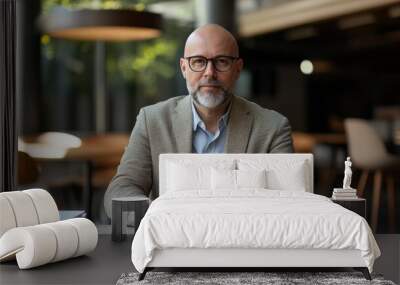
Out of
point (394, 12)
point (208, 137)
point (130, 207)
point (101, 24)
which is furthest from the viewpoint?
point (394, 12)

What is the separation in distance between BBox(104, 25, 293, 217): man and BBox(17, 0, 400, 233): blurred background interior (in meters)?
0.77

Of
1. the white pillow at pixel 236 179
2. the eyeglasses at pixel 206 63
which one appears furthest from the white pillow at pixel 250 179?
the eyeglasses at pixel 206 63

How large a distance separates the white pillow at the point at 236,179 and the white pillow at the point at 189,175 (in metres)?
0.07

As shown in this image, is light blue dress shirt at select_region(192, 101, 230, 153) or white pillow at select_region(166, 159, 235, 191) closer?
white pillow at select_region(166, 159, 235, 191)

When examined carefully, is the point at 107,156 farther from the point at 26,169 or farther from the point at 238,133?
the point at 238,133

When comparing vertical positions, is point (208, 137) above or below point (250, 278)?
above

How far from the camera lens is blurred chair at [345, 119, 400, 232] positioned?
22.1 feet

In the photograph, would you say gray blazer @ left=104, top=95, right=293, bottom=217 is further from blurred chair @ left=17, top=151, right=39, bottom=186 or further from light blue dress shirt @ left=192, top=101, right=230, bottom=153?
blurred chair @ left=17, top=151, right=39, bottom=186

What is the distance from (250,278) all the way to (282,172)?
4.56 ft

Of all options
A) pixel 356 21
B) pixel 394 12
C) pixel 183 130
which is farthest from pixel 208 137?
pixel 394 12

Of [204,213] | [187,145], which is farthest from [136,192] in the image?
[204,213]

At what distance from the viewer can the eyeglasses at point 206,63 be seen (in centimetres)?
590

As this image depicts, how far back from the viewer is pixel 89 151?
6688 millimetres

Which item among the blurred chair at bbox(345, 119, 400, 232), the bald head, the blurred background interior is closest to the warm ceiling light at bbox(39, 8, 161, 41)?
the blurred background interior
